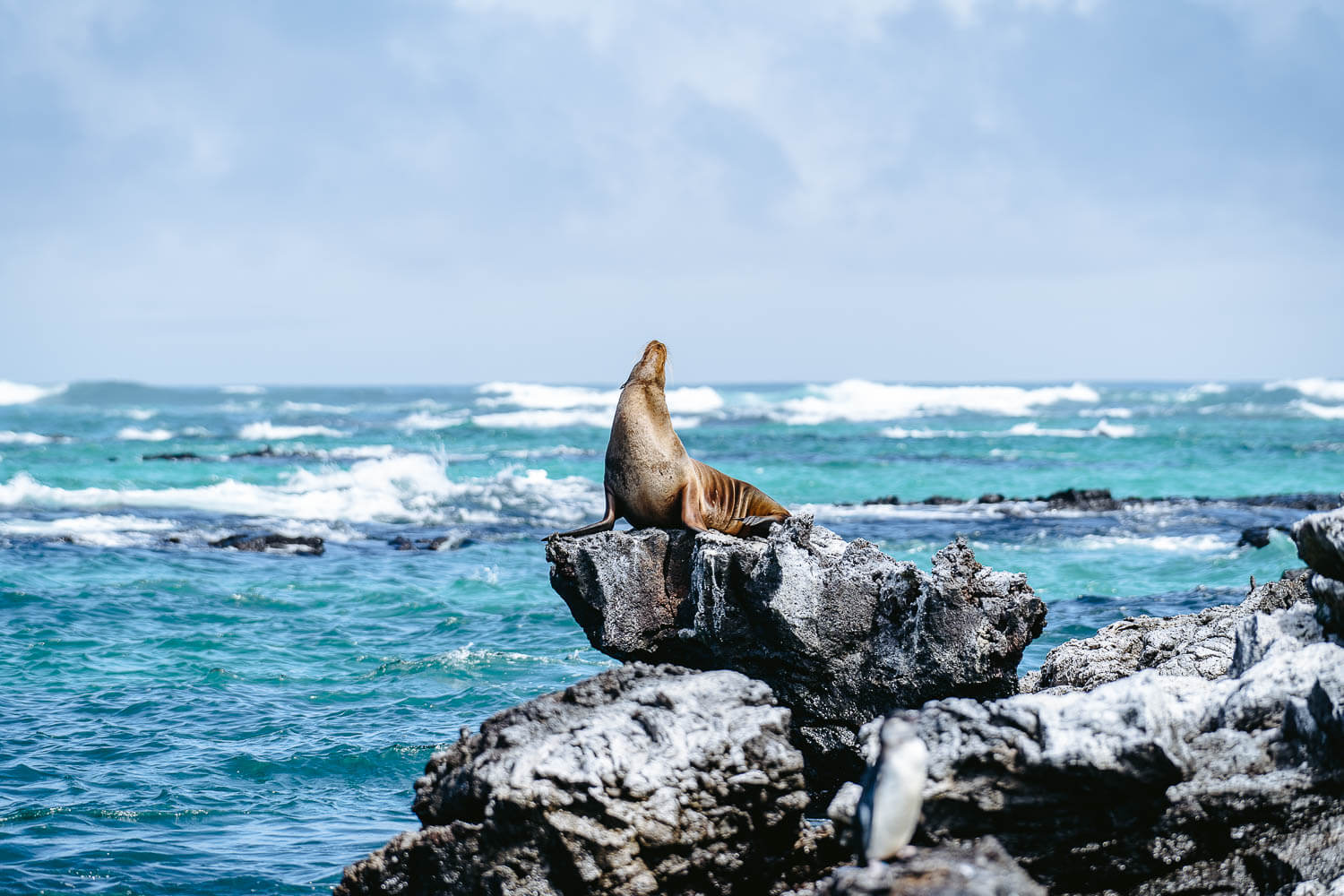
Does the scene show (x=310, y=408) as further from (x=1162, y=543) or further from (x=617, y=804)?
(x=617, y=804)

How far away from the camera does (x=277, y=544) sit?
16.1 meters

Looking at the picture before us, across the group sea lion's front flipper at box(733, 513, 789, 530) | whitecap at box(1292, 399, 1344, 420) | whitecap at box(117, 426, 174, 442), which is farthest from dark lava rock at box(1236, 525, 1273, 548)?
whitecap at box(1292, 399, 1344, 420)

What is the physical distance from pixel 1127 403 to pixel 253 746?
64331 mm

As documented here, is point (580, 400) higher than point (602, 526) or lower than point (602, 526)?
higher

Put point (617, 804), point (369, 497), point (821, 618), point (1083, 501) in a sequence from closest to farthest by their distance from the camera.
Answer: point (617, 804), point (821, 618), point (1083, 501), point (369, 497)

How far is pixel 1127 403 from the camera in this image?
66188 millimetres

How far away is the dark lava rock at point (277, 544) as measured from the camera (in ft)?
52.0

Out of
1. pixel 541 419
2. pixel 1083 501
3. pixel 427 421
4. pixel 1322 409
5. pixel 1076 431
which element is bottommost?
pixel 1083 501

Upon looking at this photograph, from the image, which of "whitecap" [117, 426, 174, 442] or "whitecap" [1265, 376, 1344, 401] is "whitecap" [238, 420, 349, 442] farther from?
"whitecap" [1265, 376, 1344, 401]

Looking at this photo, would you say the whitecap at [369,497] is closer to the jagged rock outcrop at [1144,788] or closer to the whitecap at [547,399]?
the jagged rock outcrop at [1144,788]

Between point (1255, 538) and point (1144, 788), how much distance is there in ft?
43.6

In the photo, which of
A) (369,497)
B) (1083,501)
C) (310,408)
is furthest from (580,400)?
(1083,501)

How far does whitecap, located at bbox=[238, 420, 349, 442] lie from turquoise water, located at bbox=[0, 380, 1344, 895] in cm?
226

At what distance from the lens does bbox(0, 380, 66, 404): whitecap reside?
6850 centimetres
